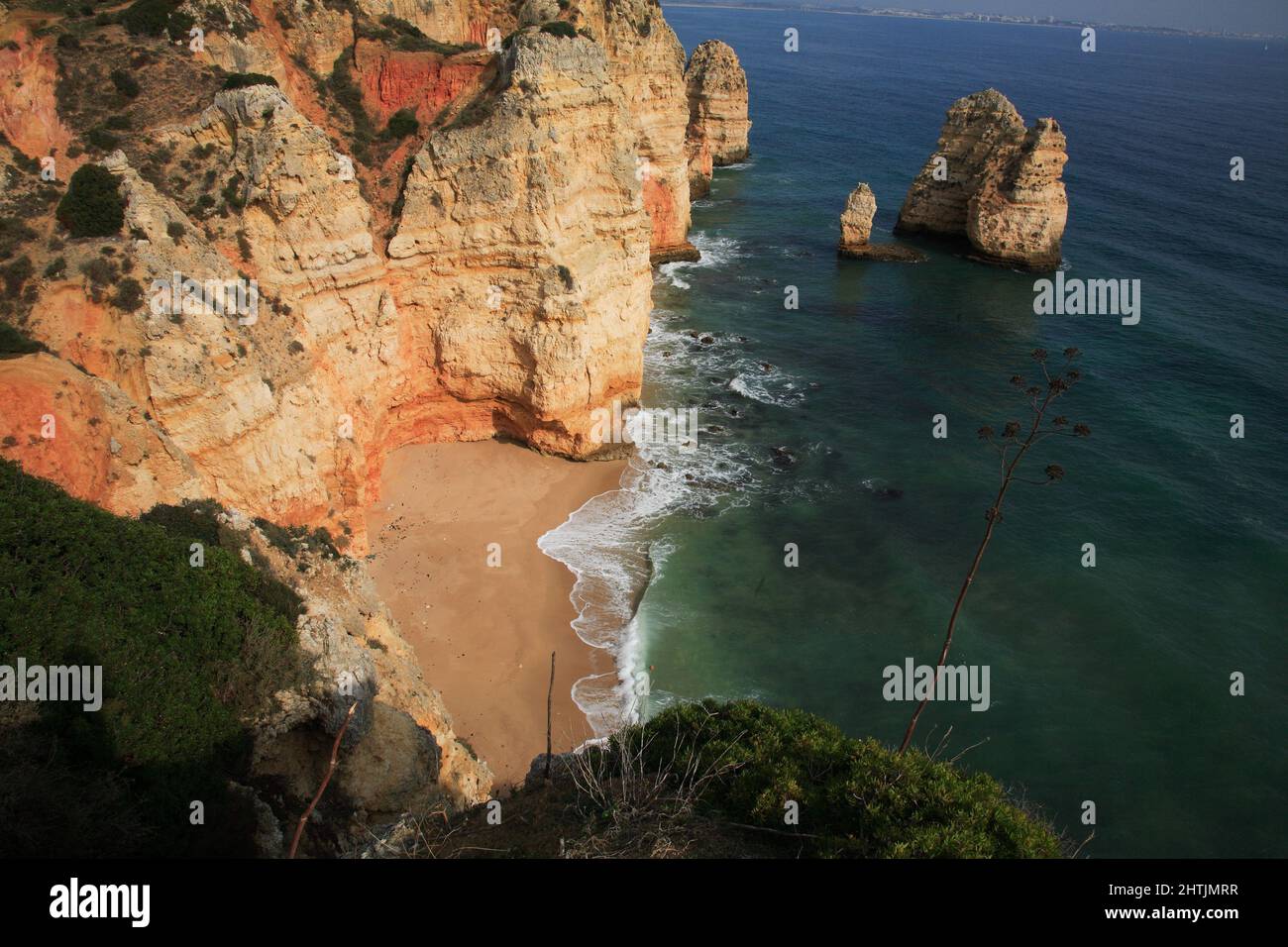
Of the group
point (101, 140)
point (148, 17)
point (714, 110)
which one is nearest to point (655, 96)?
point (148, 17)

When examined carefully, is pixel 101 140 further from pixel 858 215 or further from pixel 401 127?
pixel 858 215

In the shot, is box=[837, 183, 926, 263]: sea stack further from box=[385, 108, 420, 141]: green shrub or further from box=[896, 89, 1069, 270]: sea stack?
box=[385, 108, 420, 141]: green shrub

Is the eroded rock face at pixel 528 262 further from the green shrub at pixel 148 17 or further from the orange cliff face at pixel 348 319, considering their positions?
the green shrub at pixel 148 17

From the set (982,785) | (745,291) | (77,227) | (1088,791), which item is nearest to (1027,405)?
(745,291)

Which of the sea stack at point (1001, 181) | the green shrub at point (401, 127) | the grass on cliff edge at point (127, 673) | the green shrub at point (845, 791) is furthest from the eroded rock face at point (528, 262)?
the sea stack at point (1001, 181)

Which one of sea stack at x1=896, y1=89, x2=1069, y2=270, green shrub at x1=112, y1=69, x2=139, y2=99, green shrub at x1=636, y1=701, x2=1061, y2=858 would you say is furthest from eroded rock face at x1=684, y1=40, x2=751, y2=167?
green shrub at x1=636, y1=701, x2=1061, y2=858

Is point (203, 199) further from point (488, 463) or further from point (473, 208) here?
point (488, 463)
